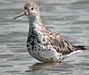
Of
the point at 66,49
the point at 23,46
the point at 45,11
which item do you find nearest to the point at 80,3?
the point at 45,11

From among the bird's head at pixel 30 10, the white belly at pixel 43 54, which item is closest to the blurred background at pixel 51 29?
the white belly at pixel 43 54

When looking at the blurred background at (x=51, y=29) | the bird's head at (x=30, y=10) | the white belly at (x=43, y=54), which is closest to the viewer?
the white belly at (x=43, y=54)

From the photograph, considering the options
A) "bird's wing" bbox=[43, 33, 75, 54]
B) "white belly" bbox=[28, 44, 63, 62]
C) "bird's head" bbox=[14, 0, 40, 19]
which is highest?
"bird's head" bbox=[14, 0, 40, 19]

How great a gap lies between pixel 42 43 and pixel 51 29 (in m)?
4.20

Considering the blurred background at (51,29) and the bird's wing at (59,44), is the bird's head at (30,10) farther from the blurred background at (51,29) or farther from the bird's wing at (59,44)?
the blurred background at (51,29)

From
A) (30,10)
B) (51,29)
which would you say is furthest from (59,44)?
(51,29)

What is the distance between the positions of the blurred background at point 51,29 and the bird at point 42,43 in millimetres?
313

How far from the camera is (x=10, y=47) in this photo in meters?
16.6

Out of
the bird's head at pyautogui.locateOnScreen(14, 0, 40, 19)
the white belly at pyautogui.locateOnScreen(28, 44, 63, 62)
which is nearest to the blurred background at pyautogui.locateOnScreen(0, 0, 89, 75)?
the white belly at pyautogui.locateOnScreen(28, 44, 63, 62)

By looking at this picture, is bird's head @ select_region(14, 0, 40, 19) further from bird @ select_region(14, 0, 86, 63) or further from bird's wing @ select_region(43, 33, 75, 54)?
bird's wing @ select_region(43, 33, 75, 54)

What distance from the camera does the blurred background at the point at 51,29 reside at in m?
14.4

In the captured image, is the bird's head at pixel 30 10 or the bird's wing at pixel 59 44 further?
the bird's head at pixel 30 10

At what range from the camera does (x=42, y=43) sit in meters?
14.2

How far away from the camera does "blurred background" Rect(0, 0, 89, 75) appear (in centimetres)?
1441
